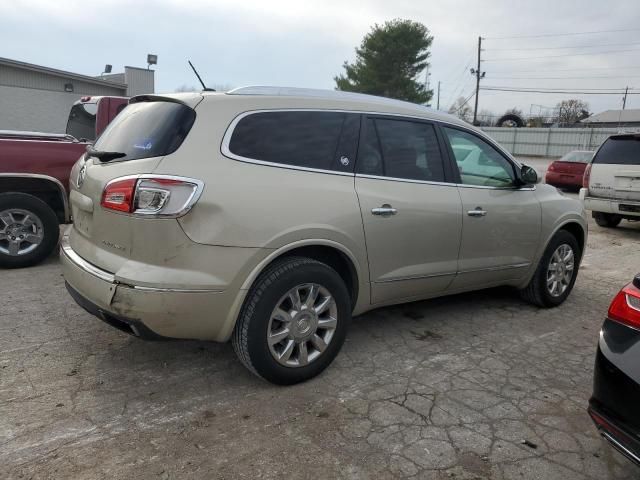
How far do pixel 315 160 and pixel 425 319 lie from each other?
6.38ft

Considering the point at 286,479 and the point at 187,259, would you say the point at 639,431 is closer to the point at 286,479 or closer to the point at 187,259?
the point at 286,479

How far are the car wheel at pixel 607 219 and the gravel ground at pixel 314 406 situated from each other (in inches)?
254

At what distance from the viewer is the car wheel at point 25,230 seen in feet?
17.5

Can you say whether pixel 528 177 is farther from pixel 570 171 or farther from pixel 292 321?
pixel 570 171

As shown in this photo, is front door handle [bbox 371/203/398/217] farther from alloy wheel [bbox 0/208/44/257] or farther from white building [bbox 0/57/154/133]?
white building [bbox 0/57/154/133]

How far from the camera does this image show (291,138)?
3197 millimetres

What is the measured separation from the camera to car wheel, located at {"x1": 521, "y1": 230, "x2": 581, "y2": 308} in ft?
15.7

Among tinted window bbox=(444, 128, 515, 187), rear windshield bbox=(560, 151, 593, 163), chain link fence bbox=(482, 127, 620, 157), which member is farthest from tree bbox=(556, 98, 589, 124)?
tinted window bbox=(444, 128, 515, 187)

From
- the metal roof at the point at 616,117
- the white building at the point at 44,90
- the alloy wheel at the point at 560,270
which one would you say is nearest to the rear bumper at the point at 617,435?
the alloy wheel at the point at 560,270

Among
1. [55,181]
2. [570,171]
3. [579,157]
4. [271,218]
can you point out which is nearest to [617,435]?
[271,218]

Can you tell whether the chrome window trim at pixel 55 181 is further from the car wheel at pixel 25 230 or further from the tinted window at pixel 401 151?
the tinted window at pixel 401 151

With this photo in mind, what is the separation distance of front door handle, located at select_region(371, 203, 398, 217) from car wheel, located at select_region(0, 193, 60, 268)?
3798mm

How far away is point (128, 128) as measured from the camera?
10.8 feet

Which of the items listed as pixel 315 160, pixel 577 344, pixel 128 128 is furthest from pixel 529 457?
pixel 128 128
